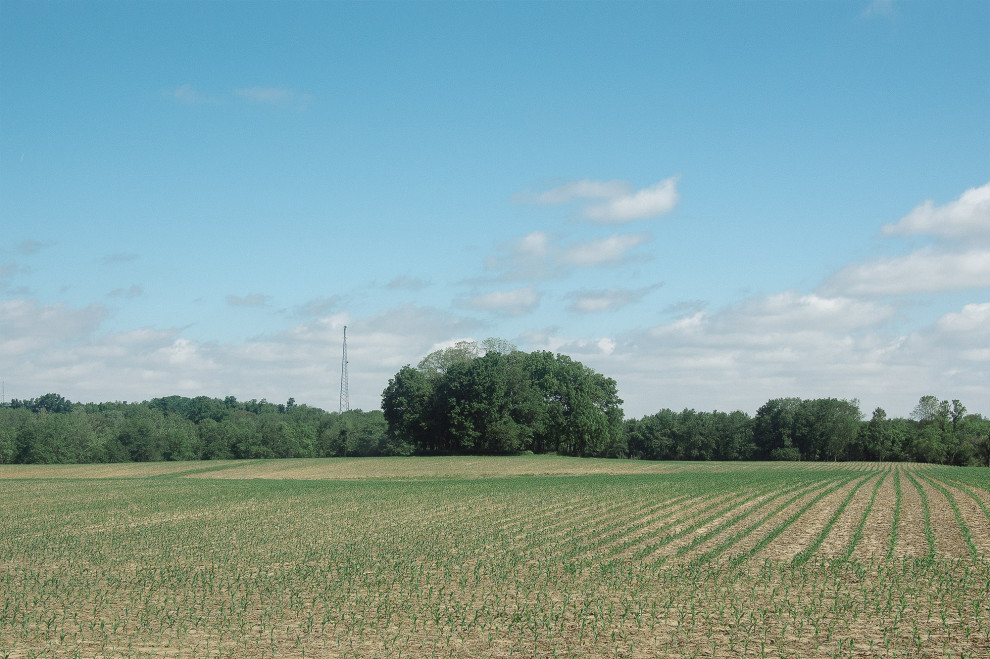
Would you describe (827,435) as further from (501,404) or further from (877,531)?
(877,531)

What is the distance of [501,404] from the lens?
95188 millimetres

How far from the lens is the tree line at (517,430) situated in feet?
316

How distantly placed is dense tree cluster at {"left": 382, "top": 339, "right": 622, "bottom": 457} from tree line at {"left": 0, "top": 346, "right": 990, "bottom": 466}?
0.14 m

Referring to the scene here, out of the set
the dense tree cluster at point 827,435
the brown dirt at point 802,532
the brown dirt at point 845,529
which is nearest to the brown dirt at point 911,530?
the brown dirt at point 845,529

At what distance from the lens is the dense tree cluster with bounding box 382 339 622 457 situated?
94750mm

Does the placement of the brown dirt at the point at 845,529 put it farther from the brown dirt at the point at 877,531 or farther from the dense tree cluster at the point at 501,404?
the dense tree cluster at the point at 501,404

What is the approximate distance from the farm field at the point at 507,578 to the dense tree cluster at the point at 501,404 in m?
56.7

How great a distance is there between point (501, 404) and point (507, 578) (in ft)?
252

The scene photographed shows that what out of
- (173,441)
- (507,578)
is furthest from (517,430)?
(507,578)

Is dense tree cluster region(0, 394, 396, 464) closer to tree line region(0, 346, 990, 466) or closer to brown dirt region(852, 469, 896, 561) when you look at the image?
tree line region(0, 346, 990, 466)

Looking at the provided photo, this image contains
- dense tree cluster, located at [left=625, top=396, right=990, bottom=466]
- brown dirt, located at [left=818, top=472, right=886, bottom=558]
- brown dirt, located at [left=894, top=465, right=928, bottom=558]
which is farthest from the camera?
dense tree cluster, located at [left=625, top=396, right=990, bottom=466]

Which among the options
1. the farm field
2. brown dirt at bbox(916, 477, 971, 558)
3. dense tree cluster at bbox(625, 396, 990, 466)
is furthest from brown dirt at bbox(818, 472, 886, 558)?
dense tree cluster at bbox(625, 396, 990, 466)

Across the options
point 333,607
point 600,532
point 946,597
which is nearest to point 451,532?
point 600,532

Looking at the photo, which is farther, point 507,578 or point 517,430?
point 517,430
